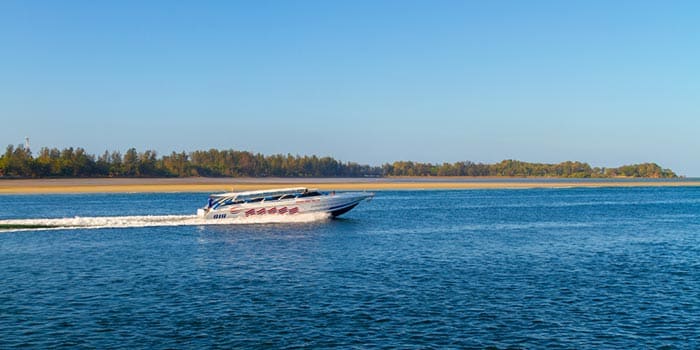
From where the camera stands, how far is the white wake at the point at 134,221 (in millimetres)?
53094

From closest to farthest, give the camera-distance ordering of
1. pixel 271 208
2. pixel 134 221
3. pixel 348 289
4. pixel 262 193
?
pixel 348 289 < pixel 134 221 < pixel 271 208 < pixel 262 193

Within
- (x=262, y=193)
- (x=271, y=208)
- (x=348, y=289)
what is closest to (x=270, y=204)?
(x=271, y=208)

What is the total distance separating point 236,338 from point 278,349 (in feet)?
6.16

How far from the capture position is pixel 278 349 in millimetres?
18375

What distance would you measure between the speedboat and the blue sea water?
27.4 ft

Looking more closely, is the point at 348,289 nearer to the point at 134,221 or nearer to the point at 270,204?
the point at 270,204

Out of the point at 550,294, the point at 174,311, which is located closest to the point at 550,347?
the point at 550,294

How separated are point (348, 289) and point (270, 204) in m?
33.7

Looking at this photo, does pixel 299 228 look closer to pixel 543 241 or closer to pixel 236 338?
pixel 543 241

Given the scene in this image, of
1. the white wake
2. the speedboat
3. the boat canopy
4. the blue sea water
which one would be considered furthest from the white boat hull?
the blue sea water

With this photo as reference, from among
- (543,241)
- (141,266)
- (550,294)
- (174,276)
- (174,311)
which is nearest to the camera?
(174,311)

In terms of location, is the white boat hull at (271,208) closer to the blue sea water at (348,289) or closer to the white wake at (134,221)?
the white wake at (134,221)

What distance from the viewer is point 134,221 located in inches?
2249

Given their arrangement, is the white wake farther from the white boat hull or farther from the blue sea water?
the blue sea water
